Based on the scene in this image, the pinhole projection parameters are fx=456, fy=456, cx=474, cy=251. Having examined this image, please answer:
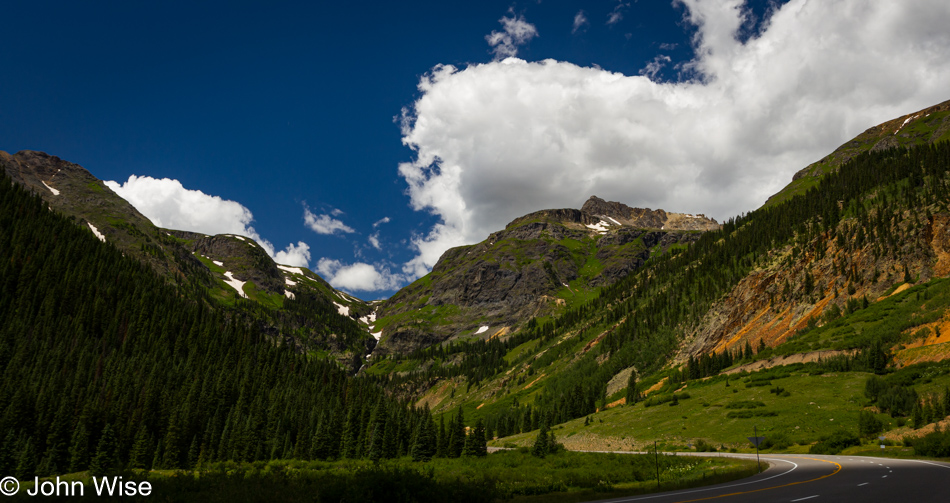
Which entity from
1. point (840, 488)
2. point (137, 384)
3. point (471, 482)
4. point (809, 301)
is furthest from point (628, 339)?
point (840, 488)

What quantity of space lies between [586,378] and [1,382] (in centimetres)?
15643

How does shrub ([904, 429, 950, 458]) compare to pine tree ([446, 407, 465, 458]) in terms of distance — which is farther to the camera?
pine tree ([446, 407, 465, 458])

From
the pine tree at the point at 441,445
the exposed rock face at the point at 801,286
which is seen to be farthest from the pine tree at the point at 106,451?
the exposed rock face at the point at 801,286

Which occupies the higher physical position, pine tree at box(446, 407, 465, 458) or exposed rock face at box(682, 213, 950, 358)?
exposed rock face at box(682, 213, 950, 358)

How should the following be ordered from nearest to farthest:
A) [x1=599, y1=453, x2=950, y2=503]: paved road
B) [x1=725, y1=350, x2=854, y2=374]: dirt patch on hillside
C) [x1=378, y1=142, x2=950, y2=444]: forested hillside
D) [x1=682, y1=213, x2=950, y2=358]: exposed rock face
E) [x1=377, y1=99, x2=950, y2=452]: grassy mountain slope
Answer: [x1=599, y1=453, x2=950, y2=503]: paved road < [x1=377, y1=99, x2=950, y2=452]: grassy mountain slope < [x1=725, y1=350, x2=854, y2=374]: dirt patch on hillside < [x1=378, y1=142, x2=950, y2=444]: forested hillside < [x1=682, y1=213, x2=950, y2=358]: exposed rock face

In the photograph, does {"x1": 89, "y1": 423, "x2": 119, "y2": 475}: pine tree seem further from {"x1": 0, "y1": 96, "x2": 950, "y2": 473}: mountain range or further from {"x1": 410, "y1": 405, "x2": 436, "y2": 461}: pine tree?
{"x1": 410, "y1": 405, "x2": 436, "y2": 461}: pine tree

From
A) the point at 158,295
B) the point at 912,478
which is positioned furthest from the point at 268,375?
the point at 912,478

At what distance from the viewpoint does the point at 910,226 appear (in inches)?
4427

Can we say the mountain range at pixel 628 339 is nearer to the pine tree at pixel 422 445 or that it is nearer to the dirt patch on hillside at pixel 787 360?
the dirt patch on hillside at pixel 787 360

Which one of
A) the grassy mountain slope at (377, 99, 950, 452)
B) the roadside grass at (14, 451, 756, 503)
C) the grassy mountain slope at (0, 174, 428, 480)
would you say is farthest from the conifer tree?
the grassy mountain slope at (377, 99, 950, 452)

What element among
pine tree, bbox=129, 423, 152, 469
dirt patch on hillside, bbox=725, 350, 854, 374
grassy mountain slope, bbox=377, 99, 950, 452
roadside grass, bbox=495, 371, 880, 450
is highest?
grassy mountain slope, bbox=377, 99, 950, 452

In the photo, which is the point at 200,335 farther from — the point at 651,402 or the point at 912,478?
the point at 912,478

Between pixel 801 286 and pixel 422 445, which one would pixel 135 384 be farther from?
pixel 801 286

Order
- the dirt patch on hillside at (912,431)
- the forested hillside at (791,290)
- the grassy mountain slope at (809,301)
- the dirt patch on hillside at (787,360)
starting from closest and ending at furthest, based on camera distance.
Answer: the dirt patch on hillside at (912,431) → the grassy mountain slope at (809,301) → the dirt patch on hillside at (787,360) → the forested hillside at (791,290)
